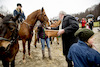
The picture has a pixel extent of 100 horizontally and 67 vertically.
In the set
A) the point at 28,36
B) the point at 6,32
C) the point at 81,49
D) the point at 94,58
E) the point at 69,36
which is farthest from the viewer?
the point at 28,36

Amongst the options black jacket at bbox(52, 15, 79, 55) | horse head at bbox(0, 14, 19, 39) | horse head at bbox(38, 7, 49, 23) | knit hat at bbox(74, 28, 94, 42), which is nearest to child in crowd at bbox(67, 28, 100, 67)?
knit hat at bbox(74, 28, 94, 42)

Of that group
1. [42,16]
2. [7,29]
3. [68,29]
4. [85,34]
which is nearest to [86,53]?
[85,34]

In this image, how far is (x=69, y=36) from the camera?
2.14 metres

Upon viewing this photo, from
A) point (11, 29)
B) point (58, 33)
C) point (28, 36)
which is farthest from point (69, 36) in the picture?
point (28, 36)

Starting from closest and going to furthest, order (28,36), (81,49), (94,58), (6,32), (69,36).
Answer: (94,58), (81,49), (6,32), (69,36), (28,36)

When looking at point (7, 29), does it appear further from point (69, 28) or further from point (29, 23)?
point (29, 23)

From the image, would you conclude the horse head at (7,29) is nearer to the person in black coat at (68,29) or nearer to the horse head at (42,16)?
the person in black coat at (68,29)

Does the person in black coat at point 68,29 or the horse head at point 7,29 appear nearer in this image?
the horse head at point 7,29

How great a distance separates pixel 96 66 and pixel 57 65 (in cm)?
248

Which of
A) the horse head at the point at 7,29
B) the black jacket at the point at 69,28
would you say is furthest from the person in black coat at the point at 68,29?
the horse head at the point at 7,29

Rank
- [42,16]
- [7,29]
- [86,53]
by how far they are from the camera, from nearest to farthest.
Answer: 1. [86,53]
2. [7,29]
3. [42,16]

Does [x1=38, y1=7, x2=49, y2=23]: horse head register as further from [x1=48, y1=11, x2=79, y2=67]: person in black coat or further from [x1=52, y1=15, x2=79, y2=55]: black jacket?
[x1=52, y1=15, x2=79, y2=55]: black jacket

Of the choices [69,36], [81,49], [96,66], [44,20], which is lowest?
[96,66]

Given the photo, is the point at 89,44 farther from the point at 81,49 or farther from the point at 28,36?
the point at 28,36
